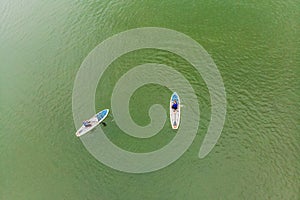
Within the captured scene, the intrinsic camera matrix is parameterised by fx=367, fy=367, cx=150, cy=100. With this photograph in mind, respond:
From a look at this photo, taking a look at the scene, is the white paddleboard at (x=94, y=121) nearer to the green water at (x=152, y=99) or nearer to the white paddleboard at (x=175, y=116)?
the green water at (x=152, y=99)

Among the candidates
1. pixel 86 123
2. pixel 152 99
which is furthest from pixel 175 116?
pixel 86 123

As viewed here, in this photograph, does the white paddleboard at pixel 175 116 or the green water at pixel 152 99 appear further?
the white paddleboard at pixel 175 116

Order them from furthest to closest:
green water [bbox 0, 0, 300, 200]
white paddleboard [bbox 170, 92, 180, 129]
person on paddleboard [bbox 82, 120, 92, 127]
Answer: person on paddleboard [bbox 82, 120, 92, 127], white paddleboard [bbox 170, 92, 180, 129], green water [bbox 0, 0, 300, 200]

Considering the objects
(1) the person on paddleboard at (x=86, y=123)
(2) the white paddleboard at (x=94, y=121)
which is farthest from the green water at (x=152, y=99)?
(1) the person on paddleboard at (x=86, y=123)

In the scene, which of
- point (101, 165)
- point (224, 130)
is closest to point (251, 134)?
point (224, 130)

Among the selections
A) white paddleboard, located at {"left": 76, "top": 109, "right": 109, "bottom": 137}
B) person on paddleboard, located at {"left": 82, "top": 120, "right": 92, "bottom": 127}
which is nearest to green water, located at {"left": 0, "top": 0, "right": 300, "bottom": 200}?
white paddleboard, located at {"left": 76, "top": 109, "right": 109, "bottom": 137}

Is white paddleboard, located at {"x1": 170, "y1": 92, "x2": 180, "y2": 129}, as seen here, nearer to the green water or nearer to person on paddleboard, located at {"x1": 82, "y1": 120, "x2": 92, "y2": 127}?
the green water

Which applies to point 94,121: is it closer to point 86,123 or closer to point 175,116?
point 86,123
